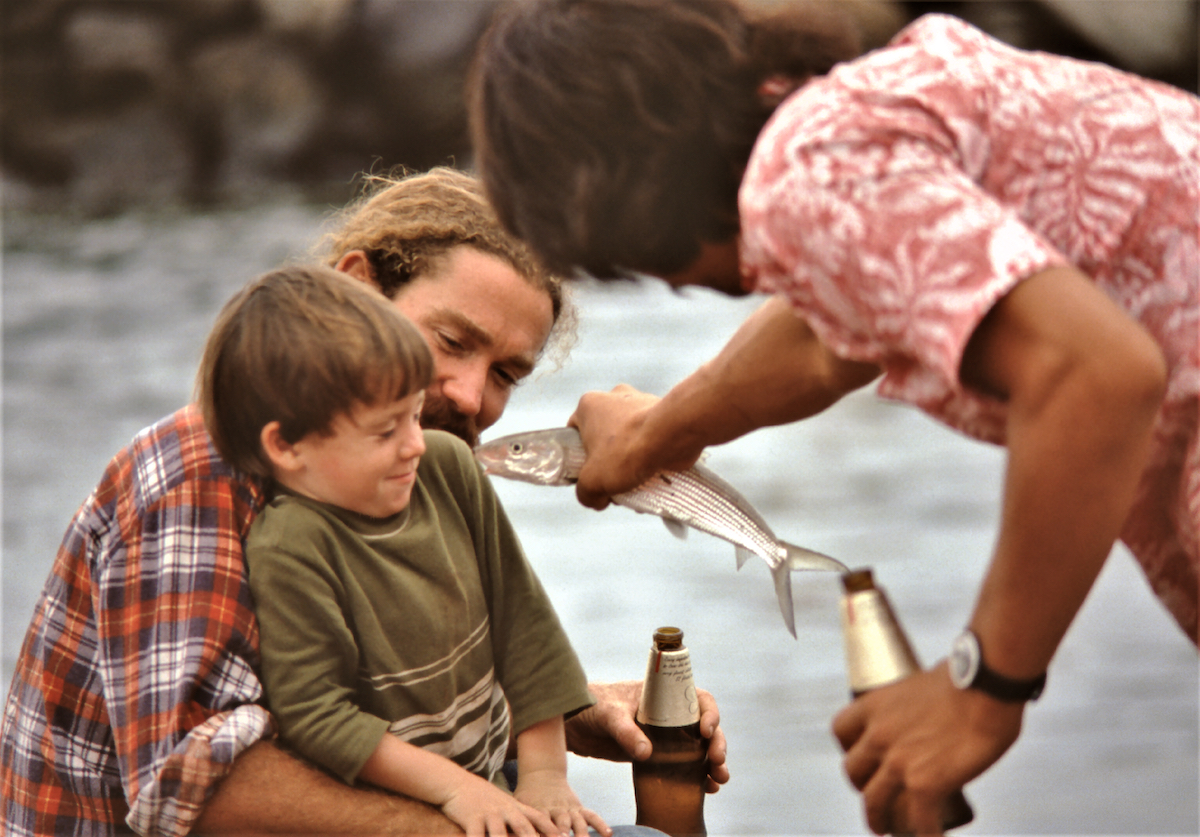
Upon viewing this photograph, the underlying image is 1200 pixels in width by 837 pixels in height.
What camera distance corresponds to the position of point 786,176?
3.52 feet

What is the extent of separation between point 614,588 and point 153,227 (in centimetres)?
820

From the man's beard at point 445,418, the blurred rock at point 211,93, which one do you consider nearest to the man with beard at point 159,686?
the man's beard at point 445,418

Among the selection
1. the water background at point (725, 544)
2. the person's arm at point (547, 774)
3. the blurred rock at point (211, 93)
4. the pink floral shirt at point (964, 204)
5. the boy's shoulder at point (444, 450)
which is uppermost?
the pink floral shirt at point (964, 204)

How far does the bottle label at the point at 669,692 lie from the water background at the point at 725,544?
0.85 m

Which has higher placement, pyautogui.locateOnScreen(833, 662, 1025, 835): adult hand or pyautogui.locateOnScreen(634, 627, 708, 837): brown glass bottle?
pyautogui.locateOnScreen(833, 662, 1025, 835): adult hand

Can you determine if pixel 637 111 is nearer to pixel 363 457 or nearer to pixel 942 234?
pixel 942 234

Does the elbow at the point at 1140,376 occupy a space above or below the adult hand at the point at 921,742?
above

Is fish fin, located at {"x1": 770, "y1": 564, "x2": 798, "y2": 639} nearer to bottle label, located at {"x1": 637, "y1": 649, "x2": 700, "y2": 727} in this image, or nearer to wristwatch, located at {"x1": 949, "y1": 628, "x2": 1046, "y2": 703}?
bottle label, located at {"x1": 637, "y1": 649, "x2": 700, "y2": 727}

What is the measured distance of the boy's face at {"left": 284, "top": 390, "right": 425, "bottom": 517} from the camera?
1480 millimetres

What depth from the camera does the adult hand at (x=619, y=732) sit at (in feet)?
6.20

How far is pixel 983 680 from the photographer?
1118 mm

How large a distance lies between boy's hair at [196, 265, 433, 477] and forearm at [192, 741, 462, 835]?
313mm

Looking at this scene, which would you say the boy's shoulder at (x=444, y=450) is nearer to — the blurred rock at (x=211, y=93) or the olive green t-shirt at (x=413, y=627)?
the olive green t-shirt at (x=413, y=627)

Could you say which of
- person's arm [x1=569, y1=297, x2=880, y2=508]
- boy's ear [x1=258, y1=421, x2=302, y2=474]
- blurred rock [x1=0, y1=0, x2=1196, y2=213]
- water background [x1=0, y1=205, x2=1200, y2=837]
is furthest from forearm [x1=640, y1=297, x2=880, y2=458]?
blurred rock [x1=0, y1=0, x2=1196, y2=213]
